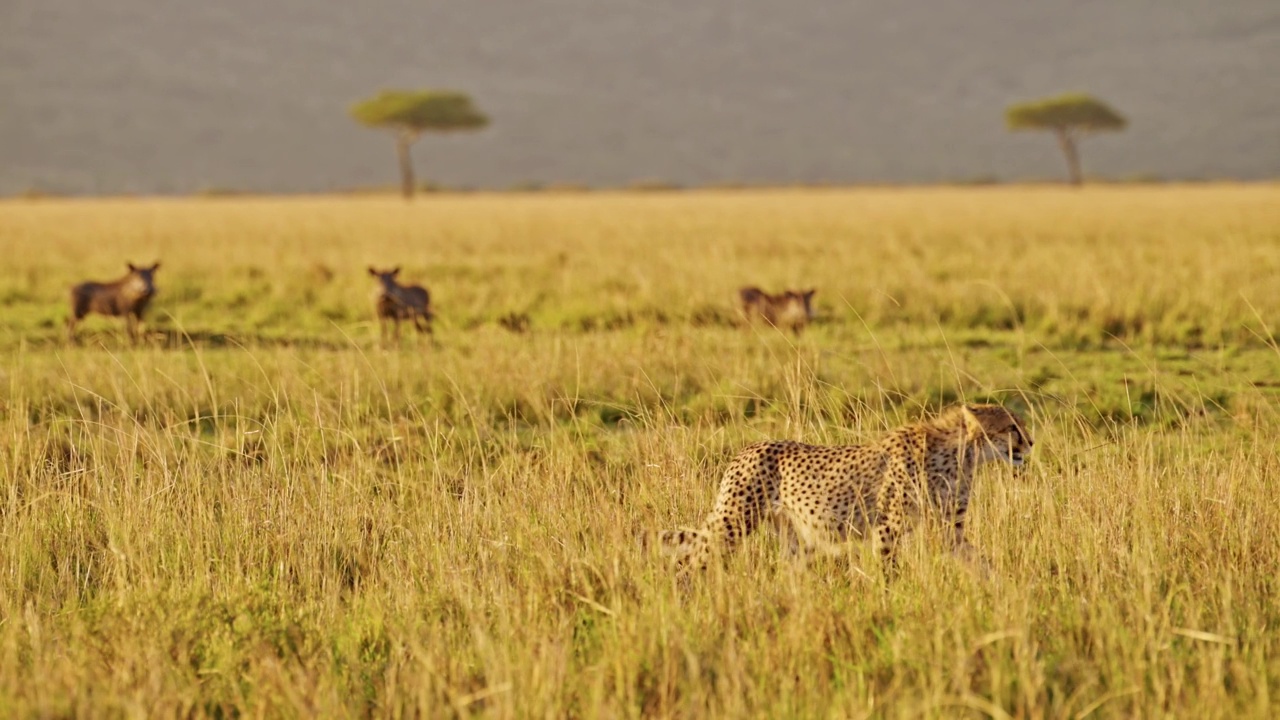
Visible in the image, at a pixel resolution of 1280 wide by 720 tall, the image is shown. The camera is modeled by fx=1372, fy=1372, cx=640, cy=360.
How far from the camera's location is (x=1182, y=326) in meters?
11.5

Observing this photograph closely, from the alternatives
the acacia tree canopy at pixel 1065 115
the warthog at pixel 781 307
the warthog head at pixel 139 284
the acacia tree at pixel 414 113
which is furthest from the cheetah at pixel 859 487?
the acacia tree canopy at pixel 1065 115

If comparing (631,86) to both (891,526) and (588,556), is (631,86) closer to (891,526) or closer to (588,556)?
(891,526)

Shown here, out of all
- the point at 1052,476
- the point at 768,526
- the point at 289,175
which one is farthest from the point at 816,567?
the point at 289,175

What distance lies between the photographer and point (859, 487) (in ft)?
15.6

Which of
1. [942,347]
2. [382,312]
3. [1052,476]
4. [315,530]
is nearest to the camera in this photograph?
[315,530]

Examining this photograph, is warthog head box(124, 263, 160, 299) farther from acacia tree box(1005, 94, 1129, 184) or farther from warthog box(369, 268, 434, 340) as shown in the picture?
acacia tree box(1005, 94, 1129, 184)

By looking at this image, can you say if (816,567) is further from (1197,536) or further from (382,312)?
(382,312)

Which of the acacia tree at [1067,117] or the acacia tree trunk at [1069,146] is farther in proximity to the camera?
the acacia tree trunk at [1069,146]

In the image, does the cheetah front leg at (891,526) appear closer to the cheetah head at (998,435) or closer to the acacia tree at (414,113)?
the cheetah head at (998,435)

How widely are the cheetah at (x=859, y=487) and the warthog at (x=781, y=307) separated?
6.45m

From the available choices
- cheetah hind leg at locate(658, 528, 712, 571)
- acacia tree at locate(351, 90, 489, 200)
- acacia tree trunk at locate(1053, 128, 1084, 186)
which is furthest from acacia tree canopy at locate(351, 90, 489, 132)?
cheetah hind leg at locate(658, 528, 712, 571)

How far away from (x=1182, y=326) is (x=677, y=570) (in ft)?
26.5

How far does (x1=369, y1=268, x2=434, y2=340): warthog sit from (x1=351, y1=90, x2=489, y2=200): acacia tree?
213 feet

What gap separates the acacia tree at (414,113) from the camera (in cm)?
7769
